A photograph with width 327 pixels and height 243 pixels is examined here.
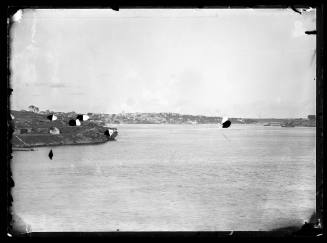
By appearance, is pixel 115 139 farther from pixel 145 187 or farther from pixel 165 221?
pixel 165 221

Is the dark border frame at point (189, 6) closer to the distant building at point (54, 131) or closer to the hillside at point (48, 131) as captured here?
the hillside at point (48, 131)

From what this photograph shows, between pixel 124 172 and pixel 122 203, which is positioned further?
pixel 124 172

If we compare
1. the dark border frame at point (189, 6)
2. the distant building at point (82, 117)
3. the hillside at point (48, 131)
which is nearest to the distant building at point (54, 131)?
the hillside at point (48, 131)

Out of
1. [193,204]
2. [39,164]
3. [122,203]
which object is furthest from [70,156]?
[193,204]

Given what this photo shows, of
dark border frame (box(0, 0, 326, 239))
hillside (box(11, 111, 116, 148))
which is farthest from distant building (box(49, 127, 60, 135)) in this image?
dark border frame (box(0, 0, 326, 239))

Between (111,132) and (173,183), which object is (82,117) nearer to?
(111,132)

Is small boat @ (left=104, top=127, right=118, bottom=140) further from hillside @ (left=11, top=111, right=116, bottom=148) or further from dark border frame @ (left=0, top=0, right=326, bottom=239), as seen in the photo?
dark border frame @ (left=0, top=0, right=326, bottom=239)
